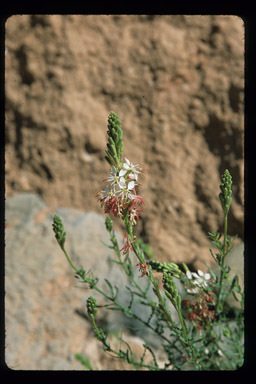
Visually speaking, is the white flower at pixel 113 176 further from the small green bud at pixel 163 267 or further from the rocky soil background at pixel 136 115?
the rocky soil background at pixel 136 115

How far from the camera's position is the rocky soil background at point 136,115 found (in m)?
3.58

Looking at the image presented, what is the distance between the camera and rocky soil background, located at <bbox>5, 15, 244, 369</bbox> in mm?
3584

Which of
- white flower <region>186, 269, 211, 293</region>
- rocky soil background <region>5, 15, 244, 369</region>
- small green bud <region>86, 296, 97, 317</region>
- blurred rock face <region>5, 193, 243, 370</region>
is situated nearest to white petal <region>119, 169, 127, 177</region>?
small green bud <region>86, 296, 97, 317</region>

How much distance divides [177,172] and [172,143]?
0.83 ft

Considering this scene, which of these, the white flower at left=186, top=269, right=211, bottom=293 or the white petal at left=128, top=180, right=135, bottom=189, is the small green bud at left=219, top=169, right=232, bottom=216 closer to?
the white petal at left=128, top=180, right=135, bottom=189

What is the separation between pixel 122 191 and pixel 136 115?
2.39 meters

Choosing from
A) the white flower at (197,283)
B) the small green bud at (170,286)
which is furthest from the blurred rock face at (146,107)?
the small green bud at (170,286)

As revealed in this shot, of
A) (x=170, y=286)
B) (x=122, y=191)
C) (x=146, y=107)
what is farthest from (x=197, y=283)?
(x=146, y=107)

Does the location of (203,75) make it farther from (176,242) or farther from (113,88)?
(176,242)

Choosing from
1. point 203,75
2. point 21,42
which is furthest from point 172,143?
point 21,42

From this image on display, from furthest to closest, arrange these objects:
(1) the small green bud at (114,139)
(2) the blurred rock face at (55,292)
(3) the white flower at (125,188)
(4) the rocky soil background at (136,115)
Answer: (4) the rocky soil background at (136,115), (2) the blurred rock face at (55,292), (3) the white flower at (125,188), (1) the small green bud at (114,139)

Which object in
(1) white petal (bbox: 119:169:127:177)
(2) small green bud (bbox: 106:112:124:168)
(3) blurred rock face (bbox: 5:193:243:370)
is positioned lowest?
(3) blurred rock face (bbox: 5:193:243:370)

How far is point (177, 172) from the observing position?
3.77 meters

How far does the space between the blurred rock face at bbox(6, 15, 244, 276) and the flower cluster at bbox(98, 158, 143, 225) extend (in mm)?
2207
